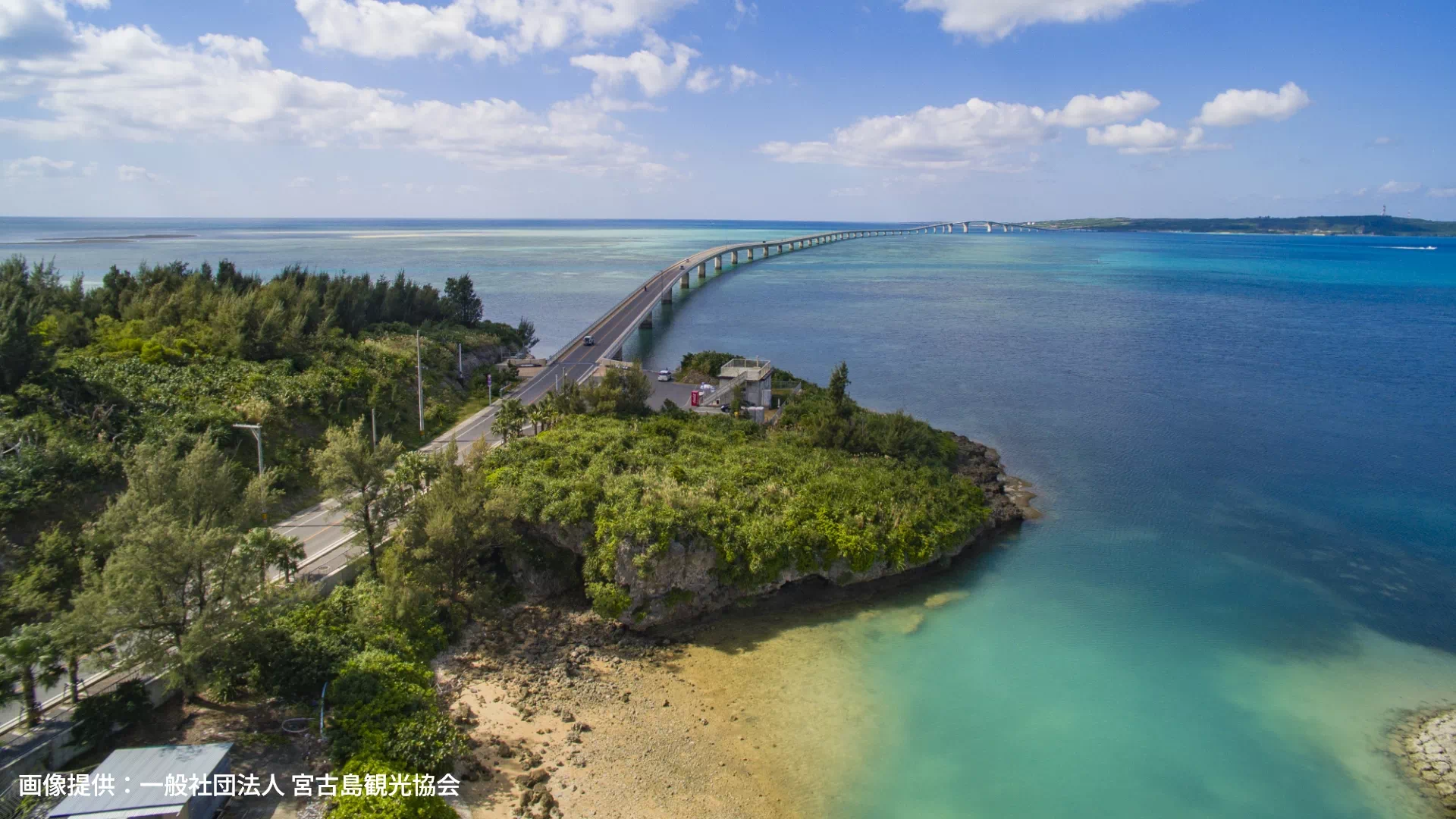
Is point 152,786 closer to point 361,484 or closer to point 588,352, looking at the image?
point 361,484

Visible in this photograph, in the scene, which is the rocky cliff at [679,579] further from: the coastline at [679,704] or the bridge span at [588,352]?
the bridge span at [588,352]

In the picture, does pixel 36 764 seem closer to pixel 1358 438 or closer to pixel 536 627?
pixel 536 627

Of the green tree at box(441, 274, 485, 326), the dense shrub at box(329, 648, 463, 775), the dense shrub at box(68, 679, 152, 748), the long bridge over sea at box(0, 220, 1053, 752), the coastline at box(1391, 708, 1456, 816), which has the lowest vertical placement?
the coastline at box(1391, 708, 1456, 816)

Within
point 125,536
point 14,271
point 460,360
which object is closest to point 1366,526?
point 125,536

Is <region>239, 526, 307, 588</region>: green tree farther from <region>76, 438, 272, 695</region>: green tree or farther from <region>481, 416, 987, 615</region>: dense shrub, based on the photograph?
<region>481, 416, 987, 615</region>: dense shrub

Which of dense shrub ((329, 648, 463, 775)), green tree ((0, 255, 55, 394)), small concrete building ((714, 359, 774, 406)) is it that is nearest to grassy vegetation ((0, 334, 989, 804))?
dense shrub ((329, 648, 463, 775))

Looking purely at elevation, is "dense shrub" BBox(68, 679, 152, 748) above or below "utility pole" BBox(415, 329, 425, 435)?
below

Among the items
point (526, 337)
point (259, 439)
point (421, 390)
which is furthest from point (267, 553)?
point (526, 337)
